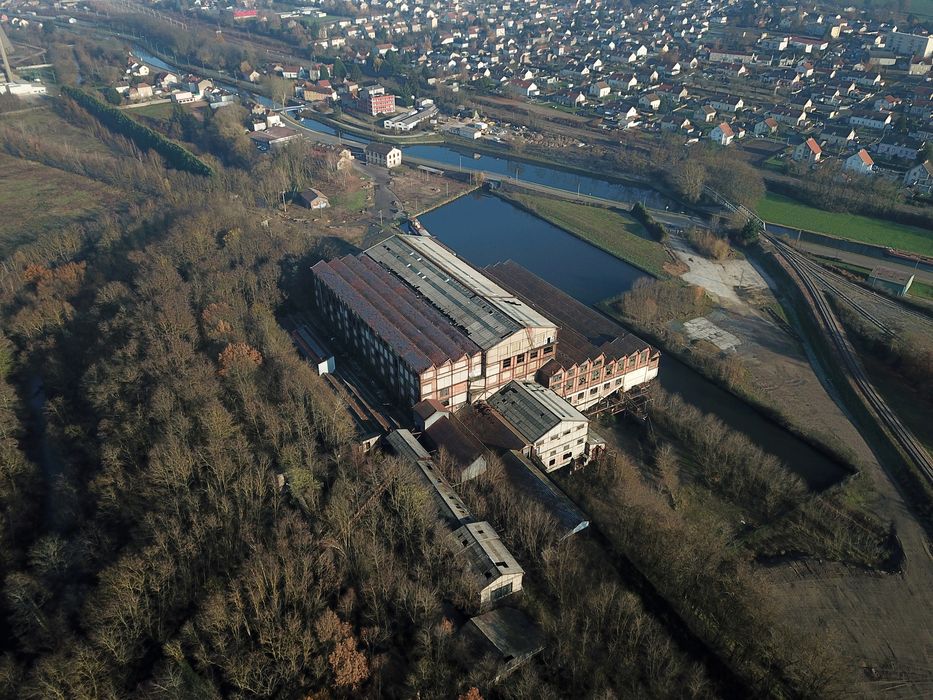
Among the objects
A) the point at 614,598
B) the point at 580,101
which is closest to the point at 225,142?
the point at 580,101

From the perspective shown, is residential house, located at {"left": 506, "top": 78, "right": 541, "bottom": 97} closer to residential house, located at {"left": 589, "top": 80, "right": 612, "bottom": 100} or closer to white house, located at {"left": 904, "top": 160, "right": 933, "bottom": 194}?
residential house, located at {"left": 589, "top": 80, "right": 612, "bottom": 100}

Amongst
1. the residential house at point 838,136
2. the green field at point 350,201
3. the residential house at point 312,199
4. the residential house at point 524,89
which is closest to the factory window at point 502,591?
the green field at point 350,201

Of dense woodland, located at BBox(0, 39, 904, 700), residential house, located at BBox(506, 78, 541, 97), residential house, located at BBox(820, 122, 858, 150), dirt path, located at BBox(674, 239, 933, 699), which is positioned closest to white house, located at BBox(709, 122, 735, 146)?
residential house, located at BBox(820, 122, 858, 150)

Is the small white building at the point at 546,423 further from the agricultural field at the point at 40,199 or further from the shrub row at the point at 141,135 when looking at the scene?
the shrub row at the point at 141,135

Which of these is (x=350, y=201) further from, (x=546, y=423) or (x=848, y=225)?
(x=848, y=225)

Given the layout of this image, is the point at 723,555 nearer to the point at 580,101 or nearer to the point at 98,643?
the point at 98,643
